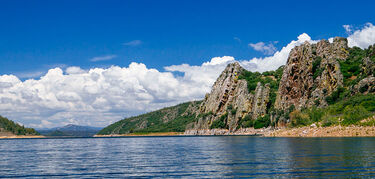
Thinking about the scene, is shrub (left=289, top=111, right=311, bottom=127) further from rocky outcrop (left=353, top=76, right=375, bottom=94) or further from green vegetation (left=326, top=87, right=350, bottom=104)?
rocky outcrop (left=353, top=76, right=375, bottom=94)

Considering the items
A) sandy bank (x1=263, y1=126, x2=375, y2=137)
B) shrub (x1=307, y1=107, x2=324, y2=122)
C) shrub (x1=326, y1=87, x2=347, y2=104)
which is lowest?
sandy bank (x1=263, y1=126, x2=375, y2=137)

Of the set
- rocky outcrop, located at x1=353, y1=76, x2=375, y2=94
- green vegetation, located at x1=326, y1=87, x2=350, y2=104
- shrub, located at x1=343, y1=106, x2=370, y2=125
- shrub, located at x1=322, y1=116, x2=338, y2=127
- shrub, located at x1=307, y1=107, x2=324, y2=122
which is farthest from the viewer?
green vegetation, located at x1=326, y1=87, x2=350, y2=104

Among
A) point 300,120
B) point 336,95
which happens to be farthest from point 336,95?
point 300,120

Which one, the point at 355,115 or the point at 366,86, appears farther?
the point at 366,86

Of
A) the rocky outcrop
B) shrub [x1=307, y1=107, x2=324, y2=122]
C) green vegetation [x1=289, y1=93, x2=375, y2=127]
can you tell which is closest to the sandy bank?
green vegetation [x1=289, y1=93, x2=375, y2=127]

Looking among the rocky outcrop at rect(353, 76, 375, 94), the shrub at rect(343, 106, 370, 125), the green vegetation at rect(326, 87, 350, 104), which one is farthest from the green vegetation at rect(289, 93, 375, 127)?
the rocky outcrop at rect(353, 76, 375, 94)

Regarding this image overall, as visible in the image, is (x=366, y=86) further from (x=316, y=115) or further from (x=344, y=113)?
(x=344, y=113)

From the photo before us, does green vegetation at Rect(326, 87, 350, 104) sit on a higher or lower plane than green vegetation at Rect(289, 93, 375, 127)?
higher

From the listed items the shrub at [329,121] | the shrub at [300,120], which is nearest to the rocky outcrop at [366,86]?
the shrub at [300,120]

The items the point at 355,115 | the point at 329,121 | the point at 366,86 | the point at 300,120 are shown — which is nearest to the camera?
the point at 355,115

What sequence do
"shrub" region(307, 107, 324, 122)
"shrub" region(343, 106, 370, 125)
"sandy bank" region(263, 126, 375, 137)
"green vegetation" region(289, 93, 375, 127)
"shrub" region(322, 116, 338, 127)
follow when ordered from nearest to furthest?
1. "sandy bank" region(263, 126, 375, 137)
2. "shrub" region(343, 106, 370, 125)
3. "green vegetation" region(289, 93, 375, 127)
4. "shrub" region(322, 116, 338, 127)
5. "shrub" region(307, 107, 324, 122)

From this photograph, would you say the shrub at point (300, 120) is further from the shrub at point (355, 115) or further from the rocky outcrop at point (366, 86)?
the rocky outcrop at point (366, 86)

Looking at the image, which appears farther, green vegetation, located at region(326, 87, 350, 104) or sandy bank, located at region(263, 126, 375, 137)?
green vegetation, located at region(326, 87, 350, 104)

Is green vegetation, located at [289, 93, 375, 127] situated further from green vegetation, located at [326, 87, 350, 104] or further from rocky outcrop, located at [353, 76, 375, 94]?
rocky outcrop, located at [353, 76, 375, 94]
